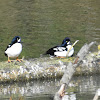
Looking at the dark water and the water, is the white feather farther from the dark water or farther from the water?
the dark water

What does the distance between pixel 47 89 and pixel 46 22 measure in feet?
37.3

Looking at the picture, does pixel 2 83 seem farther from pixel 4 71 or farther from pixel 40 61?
pixel 40 61

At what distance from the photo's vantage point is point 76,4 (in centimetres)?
2788

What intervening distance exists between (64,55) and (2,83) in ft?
8.16

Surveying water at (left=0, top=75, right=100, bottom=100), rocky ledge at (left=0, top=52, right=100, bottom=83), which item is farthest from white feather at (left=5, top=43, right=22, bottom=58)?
water at (left=0, top=75, right=100, bottom=100)

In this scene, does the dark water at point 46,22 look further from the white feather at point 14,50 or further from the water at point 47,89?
the water at point 47,89

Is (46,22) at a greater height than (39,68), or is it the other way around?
(46,22)

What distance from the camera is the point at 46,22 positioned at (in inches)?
842

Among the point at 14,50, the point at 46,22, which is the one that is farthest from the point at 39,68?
the point at 46,22

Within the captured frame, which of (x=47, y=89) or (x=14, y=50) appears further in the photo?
(x=14, y=50)

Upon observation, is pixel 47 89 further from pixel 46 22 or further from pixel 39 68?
pixel 46 22

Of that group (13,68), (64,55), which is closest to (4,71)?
(13,68)

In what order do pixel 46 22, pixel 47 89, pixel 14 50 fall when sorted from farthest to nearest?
pixel 46 22 → pixel 14 50 → pixel 47 89

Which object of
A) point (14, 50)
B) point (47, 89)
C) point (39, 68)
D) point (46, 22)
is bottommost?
point (47, 89)
